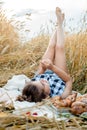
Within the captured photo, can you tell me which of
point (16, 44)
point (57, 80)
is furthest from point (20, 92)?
point (16, 44)

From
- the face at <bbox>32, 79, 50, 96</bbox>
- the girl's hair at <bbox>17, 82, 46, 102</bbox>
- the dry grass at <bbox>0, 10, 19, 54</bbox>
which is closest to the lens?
the girl's hair at <bbox>17, 82, 46, 102</bbox>

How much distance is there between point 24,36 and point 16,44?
20 cm

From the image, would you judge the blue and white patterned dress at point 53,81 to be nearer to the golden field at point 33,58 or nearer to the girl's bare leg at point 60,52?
the girl's bare leg at point 60,52

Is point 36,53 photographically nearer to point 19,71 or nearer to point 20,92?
point 19,71

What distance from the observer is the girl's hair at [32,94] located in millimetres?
3868

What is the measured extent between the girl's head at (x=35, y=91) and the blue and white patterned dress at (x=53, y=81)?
18 cm

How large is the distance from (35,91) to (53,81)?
0.54 m

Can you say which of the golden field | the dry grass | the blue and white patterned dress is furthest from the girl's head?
the dry grass

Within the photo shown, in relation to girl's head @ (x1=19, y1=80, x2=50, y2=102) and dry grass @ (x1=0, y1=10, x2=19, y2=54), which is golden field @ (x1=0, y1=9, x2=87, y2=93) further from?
girl's head @ (x1=19, y1=80, x2=50, y2=102)

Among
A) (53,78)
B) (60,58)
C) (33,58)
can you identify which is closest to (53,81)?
(53,78)

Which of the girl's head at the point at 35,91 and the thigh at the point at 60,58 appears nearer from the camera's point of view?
the girl's head at the point at 35,91

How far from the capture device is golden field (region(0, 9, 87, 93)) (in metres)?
4.87

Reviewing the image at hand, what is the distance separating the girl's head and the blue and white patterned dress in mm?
176

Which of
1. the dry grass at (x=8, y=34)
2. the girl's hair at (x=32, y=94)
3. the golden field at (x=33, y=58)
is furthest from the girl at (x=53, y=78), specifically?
the dry grass at (x=8, y=34)
